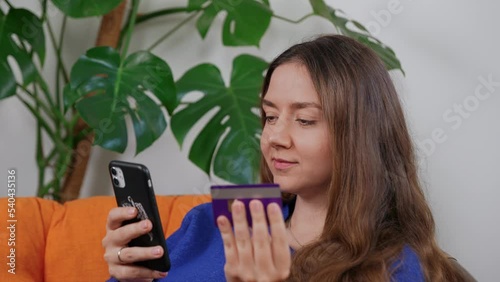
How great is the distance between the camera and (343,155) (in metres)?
1.20

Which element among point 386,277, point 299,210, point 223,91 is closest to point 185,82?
point 223,91

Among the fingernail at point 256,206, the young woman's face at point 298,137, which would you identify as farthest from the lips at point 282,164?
the fingernail at point 256,206

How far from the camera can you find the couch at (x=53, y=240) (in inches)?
61.6

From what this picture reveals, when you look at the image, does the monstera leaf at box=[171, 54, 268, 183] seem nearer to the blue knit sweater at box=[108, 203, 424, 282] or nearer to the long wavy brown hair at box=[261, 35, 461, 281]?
the blue knit sweater at box=[108, 203, 424, 282]

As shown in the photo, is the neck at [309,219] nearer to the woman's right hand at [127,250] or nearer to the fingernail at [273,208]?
the woman's right hand at [127,250]

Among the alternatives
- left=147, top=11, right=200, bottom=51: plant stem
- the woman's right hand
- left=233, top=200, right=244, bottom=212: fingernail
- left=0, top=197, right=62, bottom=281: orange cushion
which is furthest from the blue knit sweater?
left=147, top=11, right=200, bottom=51: plant stem

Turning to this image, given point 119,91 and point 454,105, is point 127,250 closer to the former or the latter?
point 119,91

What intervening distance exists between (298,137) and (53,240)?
0.71 metres

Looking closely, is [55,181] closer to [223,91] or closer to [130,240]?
[223,91]

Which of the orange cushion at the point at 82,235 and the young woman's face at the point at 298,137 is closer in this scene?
the young woman's face at the point at 298,137

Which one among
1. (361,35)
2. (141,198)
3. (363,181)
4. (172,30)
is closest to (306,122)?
(363,181)

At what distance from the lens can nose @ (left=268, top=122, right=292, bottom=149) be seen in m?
1.20

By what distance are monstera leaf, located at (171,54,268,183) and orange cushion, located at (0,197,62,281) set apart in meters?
0.37

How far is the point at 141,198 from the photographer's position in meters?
1.14
